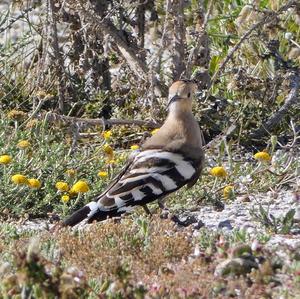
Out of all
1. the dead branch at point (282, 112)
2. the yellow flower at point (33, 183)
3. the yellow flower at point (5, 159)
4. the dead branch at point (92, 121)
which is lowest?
the dead branch at point (282, 112)

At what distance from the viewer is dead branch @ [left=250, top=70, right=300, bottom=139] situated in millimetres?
7480

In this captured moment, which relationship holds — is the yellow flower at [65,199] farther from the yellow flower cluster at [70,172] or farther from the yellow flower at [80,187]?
the yellow flower cluster at [70,172]

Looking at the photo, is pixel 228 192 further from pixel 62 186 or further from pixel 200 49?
pixel 200 49

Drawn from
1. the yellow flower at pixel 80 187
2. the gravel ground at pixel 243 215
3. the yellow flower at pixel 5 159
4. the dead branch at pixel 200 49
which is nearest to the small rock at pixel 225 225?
the gravel ground at pixel 243 215

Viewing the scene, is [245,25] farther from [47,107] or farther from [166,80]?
[47,107]

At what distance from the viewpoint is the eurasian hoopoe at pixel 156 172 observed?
5801 mm

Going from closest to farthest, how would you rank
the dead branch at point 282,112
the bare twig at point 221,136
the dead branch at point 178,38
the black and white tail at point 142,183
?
1. the black and white tail at point 142,183
2. the bare twig at point 221,136
3. the dead branch at point 282,112
4. the dead branch at point 178,38

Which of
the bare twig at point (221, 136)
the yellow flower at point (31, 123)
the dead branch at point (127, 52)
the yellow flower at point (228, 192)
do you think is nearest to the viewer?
the yellow flower at point (228, 192)

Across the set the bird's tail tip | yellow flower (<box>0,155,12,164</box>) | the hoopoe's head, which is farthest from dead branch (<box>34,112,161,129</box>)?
the bird's tail tip

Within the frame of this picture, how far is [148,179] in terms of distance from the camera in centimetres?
596

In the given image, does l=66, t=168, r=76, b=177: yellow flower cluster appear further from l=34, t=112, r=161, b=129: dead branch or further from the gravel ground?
l=34, t=112, r=161, b=129: dead branch

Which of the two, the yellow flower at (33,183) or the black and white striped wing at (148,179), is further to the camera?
the yellow flower at (33,183)

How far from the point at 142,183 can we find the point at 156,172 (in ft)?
0.39

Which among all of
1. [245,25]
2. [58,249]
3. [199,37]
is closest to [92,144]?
[199,37]
